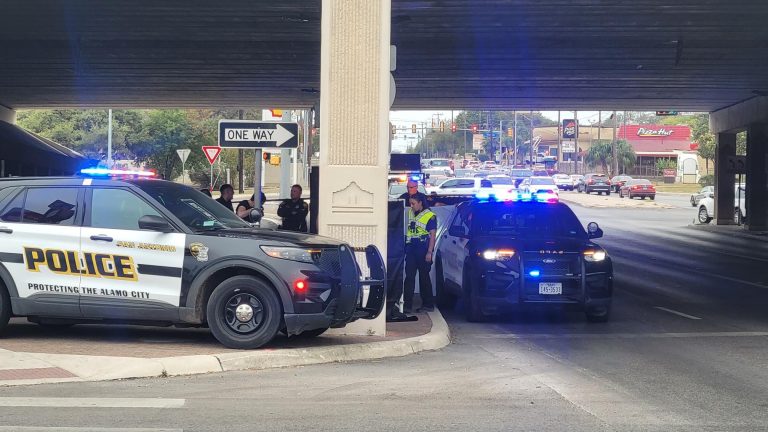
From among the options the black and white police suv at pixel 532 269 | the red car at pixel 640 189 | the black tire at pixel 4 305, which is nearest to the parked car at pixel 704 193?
the red car at pixel 640 189

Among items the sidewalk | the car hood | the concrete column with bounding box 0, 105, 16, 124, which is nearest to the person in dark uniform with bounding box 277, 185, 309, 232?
the sidewalk

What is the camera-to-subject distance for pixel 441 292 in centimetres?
1459

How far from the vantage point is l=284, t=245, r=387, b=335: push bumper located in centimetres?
917

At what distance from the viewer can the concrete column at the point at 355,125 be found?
10.5 metres

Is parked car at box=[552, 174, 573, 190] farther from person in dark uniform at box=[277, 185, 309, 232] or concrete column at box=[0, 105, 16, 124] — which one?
person in dark uniform at box=[277, 185, 309, 232]

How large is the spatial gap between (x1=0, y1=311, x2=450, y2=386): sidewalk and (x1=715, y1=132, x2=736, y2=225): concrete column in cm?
3132

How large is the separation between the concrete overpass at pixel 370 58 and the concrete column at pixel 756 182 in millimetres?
82

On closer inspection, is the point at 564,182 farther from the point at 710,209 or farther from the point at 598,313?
the point at 598,313

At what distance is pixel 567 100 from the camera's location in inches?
1380

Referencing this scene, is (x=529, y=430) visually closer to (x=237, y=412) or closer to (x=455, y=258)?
(x=237, y=412)

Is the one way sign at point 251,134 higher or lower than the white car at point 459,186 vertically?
higher

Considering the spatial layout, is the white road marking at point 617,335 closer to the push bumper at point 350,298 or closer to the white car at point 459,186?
the push bumper at point 350,298

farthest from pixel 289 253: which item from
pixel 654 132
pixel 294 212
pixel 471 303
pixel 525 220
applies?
pixel 654 132

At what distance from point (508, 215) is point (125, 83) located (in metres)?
20.0
